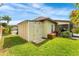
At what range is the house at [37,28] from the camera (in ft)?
4.82

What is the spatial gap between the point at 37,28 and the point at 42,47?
161 mm

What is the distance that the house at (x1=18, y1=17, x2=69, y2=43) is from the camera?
1.47 meters

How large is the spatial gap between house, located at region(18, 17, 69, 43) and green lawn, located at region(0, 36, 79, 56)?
0.05 meters

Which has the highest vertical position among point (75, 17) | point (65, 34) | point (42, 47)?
point (75, 17)

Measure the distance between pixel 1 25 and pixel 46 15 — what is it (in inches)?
14.7

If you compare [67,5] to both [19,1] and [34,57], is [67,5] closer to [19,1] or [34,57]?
[19,1]

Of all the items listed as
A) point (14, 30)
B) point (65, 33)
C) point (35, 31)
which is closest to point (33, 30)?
point (35, 31)

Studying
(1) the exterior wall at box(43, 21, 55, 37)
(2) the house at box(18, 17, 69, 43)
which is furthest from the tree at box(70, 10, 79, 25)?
(1) the exterior wall at box(43, 21, 55, 37)

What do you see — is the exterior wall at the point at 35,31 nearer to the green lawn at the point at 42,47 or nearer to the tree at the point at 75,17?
the green lawn at the point at 42,47

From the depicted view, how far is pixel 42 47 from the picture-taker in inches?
57.5

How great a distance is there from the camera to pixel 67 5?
4.76ft

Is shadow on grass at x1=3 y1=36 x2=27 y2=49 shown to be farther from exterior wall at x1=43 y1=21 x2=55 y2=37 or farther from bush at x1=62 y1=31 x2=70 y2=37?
bush at x1=62 y1=31 x2=70 y2=37

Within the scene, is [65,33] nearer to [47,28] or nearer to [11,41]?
[47,28]

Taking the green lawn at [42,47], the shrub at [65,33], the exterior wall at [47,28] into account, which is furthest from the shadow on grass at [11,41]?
the shrub at [65,33]
